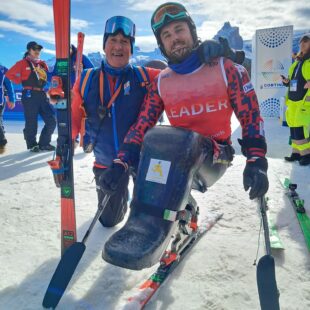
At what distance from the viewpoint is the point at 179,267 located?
2.47 m

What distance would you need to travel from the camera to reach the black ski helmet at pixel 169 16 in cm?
243

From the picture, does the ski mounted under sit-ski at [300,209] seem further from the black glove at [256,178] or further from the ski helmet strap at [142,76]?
the ski helmet strap at [142,76]

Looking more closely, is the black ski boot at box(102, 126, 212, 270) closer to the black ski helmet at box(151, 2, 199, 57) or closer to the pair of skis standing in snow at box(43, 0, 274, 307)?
the pair of skis standing in snow at box(43, 0, 274, 307)

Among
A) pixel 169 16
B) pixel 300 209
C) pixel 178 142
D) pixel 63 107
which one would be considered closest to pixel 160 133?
pixel 178 142

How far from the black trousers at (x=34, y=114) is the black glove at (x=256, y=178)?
20.7 ft

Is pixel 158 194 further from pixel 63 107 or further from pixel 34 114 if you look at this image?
pixel 34 114

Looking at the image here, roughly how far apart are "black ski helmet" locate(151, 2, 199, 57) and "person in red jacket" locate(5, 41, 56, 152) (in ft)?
17.9

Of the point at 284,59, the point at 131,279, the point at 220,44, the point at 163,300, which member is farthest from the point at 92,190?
the point at 284,59

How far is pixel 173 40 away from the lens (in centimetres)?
247

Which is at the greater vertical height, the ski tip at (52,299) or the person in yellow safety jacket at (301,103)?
the person in yellow safety jacket at (301,103)

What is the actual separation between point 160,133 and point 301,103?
15.1ft

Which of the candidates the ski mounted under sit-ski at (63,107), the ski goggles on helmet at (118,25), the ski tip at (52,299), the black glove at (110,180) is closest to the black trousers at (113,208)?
the ski mounted under sit-ski at (63,107)

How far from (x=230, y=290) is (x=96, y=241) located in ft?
4.49

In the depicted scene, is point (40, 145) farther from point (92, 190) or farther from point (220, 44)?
point (220, 44)
